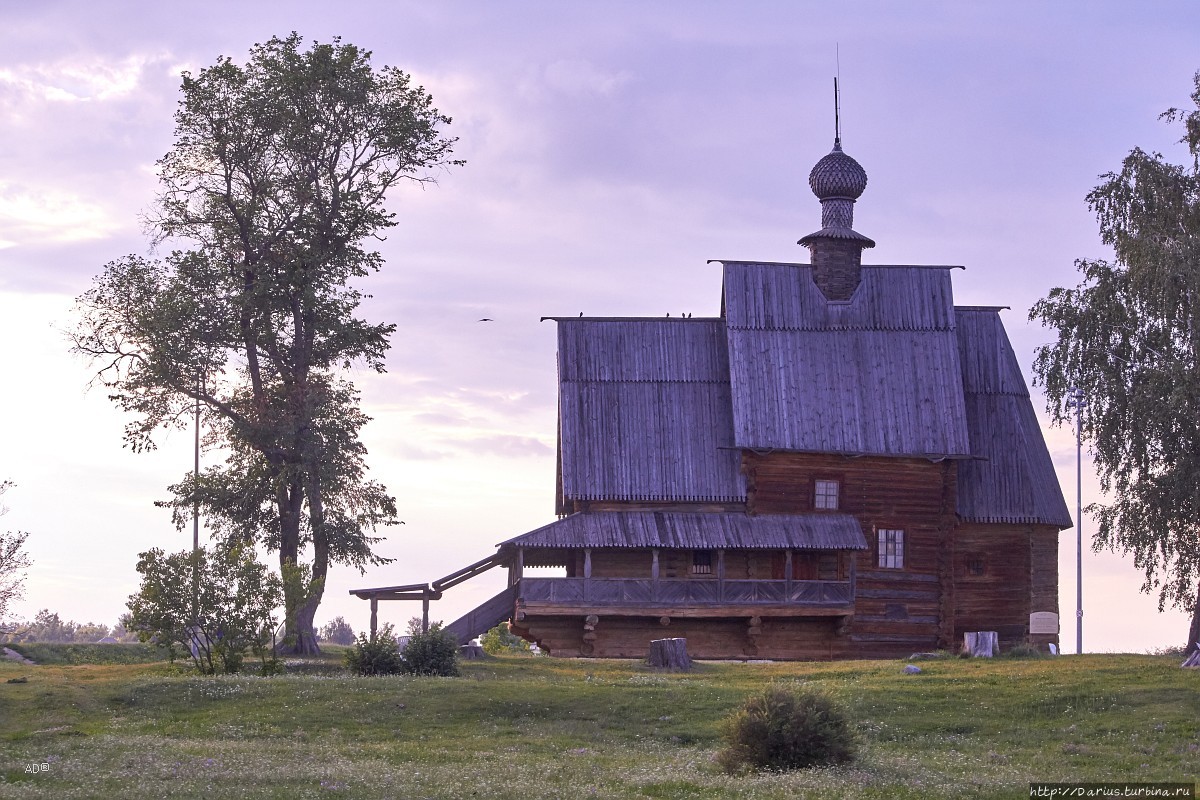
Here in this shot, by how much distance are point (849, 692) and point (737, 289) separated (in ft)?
65.6

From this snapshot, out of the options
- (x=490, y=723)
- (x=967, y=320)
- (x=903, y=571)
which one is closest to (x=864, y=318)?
(x=967, y=320)

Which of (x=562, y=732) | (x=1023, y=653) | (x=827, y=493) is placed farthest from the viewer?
(x=827, y=493)

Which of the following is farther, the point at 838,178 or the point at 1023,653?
the point at 838,178

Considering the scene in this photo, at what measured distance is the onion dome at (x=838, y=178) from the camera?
50344mm

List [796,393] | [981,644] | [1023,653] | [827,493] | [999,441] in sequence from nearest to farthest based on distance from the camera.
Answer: [1023,653] < [981,644] < [827,493] < [796,393] < [999,441]

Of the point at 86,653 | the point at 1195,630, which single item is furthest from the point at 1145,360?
the point at 86,653

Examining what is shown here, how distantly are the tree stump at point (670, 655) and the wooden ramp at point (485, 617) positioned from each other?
602 cm

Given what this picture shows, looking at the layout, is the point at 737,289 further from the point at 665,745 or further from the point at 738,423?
the point at 665,745

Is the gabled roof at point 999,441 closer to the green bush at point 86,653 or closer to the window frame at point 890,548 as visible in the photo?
the window frame at point 890,548

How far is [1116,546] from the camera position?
125 feet

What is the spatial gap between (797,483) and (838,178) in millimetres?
11172

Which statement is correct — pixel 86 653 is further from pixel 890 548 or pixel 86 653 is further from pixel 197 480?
pixel 890 548

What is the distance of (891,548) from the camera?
4659cm

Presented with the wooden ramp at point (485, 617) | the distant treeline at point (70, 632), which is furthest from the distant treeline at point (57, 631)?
the wooden ramp at point (485, 617)
